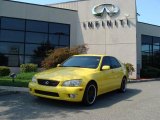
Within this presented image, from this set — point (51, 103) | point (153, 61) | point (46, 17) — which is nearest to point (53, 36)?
point (46, 17)

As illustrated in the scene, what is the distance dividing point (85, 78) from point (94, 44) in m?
15.6

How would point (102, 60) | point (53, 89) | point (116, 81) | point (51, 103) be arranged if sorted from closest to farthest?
point (53, 89) → point (51, 103) → point (102, 60) → point (116, 81)

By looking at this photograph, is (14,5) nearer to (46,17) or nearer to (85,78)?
(46,17)

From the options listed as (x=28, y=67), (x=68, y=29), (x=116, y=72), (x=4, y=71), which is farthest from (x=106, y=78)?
(x=68, y=29)

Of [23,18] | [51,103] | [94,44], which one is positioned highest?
[23,18]

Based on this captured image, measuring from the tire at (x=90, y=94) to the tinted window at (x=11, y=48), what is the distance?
1423cm

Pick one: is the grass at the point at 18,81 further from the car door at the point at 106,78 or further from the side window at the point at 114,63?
the car door at the point at 106,78

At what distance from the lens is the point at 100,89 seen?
10.4 m

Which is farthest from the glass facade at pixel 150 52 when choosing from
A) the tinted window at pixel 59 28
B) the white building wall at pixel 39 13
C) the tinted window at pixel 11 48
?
the tinted window at pixel 11 48

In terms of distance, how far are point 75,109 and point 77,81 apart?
80 cm

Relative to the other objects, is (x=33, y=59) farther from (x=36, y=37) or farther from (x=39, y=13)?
(x=39, y=13)

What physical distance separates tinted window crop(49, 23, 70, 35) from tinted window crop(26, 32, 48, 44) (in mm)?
704

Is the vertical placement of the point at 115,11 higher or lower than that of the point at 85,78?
higher

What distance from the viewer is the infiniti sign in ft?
78.7
